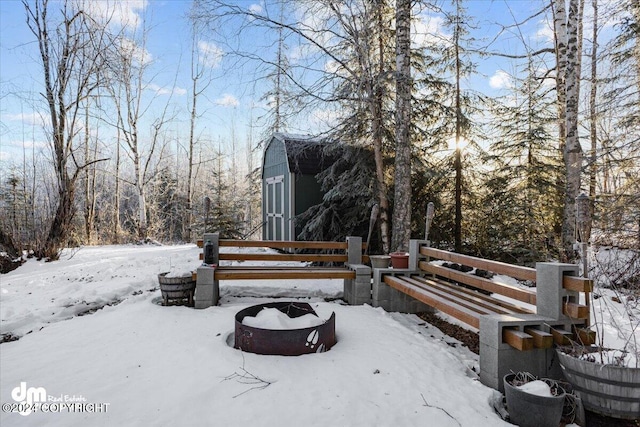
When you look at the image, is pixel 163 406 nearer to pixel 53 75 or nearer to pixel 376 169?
pixel 376 169

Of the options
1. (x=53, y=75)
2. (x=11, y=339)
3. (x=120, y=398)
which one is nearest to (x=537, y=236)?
(x=120, y=398)

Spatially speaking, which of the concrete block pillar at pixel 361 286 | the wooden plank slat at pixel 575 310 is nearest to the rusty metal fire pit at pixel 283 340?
the concrete block pillar at pixel 361 286

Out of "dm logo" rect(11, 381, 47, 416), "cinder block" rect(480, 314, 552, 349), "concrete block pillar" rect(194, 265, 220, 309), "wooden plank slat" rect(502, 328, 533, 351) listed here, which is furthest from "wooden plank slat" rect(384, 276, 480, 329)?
"dm logo" rect(11, 381, 47, 416)

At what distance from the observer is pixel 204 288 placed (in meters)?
4.59

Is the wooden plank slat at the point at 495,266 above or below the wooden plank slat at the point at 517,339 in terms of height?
above

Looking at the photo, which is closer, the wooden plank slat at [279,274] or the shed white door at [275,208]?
the wooden plank slat at [279,274]

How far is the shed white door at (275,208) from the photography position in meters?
9.31

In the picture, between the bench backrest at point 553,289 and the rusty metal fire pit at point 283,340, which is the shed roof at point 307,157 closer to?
the rusty metal fire pit at point 283,340

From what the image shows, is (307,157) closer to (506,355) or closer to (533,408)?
(506,355)

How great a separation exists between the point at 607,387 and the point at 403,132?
4.88 m

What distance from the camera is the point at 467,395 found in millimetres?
2488

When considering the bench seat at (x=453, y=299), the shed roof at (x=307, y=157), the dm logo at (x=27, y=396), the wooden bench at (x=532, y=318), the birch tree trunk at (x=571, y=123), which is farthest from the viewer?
the shed roof at (x=307, y=157)

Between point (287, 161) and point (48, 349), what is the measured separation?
242 inches

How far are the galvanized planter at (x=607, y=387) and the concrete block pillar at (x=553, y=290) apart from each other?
0.50m
